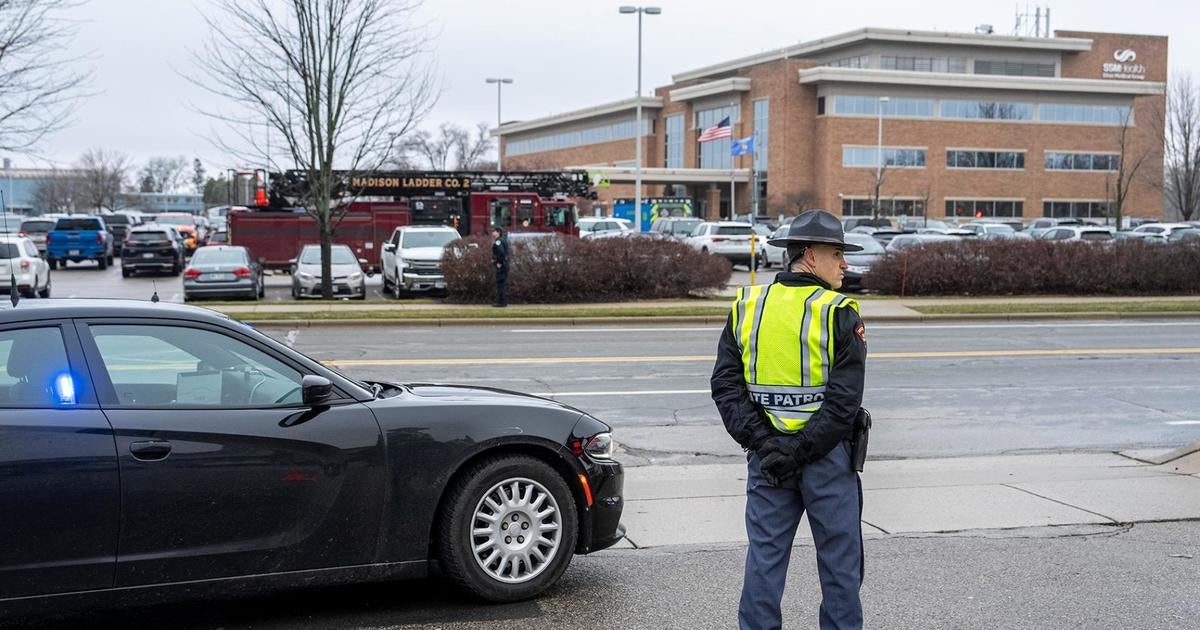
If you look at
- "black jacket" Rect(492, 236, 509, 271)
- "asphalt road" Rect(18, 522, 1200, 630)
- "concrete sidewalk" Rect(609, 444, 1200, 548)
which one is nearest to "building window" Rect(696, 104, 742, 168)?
"black jacket" Rect(492, 236, 509, 271)

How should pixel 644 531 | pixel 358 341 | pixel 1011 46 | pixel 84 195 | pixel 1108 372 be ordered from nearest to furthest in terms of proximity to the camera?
pixel 644 531, pixel 1108 372, pixel 358 341, pixel 1011 46, pixel 84 195

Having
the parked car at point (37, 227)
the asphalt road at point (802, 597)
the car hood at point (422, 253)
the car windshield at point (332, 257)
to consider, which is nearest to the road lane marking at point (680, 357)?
the asphalt road at point (802, 597)

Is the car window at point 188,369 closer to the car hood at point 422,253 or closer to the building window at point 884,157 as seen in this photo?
the car hood at point 422,253

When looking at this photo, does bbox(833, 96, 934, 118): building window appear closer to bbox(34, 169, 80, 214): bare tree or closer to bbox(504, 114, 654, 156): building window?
bbox(504, 114, 654, 156): building window

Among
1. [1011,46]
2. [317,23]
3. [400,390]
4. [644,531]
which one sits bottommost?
[644,531]

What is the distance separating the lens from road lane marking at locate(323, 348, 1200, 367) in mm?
15429

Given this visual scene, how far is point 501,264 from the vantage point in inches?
926

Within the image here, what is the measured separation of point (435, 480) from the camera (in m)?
5.37

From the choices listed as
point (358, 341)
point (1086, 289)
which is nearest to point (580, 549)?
point (358, 341)

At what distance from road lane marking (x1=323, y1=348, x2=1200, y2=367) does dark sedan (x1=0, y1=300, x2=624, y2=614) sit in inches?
376

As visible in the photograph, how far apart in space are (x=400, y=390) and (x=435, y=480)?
0.61 metres

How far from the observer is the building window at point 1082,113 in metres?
88.9

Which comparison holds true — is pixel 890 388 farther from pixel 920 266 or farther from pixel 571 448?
pixel 920 266

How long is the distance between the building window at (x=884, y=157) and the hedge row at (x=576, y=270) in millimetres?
61921
